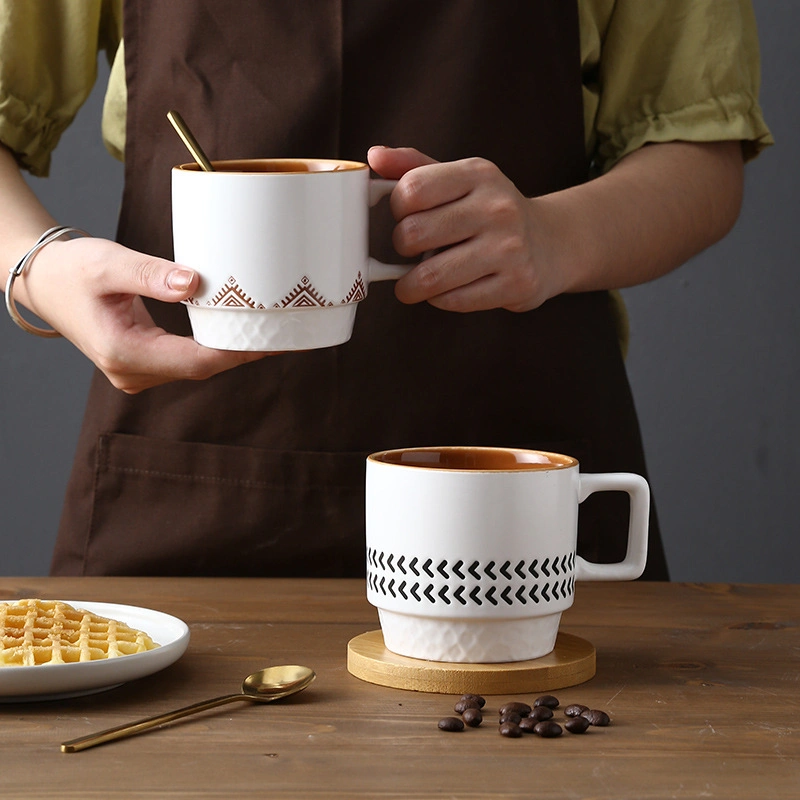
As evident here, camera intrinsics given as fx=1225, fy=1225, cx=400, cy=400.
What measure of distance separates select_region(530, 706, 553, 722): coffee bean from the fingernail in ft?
1.16

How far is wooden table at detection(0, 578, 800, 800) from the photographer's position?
0.64 meters

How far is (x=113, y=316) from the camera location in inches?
39.6

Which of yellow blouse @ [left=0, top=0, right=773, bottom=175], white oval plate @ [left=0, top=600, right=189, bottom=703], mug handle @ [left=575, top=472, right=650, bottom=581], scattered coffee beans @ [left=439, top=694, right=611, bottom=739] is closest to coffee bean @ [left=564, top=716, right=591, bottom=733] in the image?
scattered coffee beans @ [left=439, top=694, right=611, bottom=739]

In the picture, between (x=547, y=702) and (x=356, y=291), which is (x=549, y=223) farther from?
(x=547, y=702)

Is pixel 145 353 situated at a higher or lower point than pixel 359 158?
lower

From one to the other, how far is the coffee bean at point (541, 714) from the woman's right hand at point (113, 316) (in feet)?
1.11

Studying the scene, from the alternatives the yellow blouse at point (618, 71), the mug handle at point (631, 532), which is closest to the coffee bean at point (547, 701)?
the mug handle at point (631, 532)

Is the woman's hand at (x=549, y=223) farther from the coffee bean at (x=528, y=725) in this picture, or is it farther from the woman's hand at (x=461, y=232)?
the coffee bean at (x=528, y=725)

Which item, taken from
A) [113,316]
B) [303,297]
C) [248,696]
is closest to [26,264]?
[113,316]

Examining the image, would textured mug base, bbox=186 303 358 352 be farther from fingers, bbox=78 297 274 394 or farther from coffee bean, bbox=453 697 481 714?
coffee bean, bbox=453 697 481 714

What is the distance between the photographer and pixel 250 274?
79 cm

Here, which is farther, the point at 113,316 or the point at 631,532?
the point at 113,316

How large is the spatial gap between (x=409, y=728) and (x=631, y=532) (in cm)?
23

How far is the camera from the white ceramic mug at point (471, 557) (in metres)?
0.78
